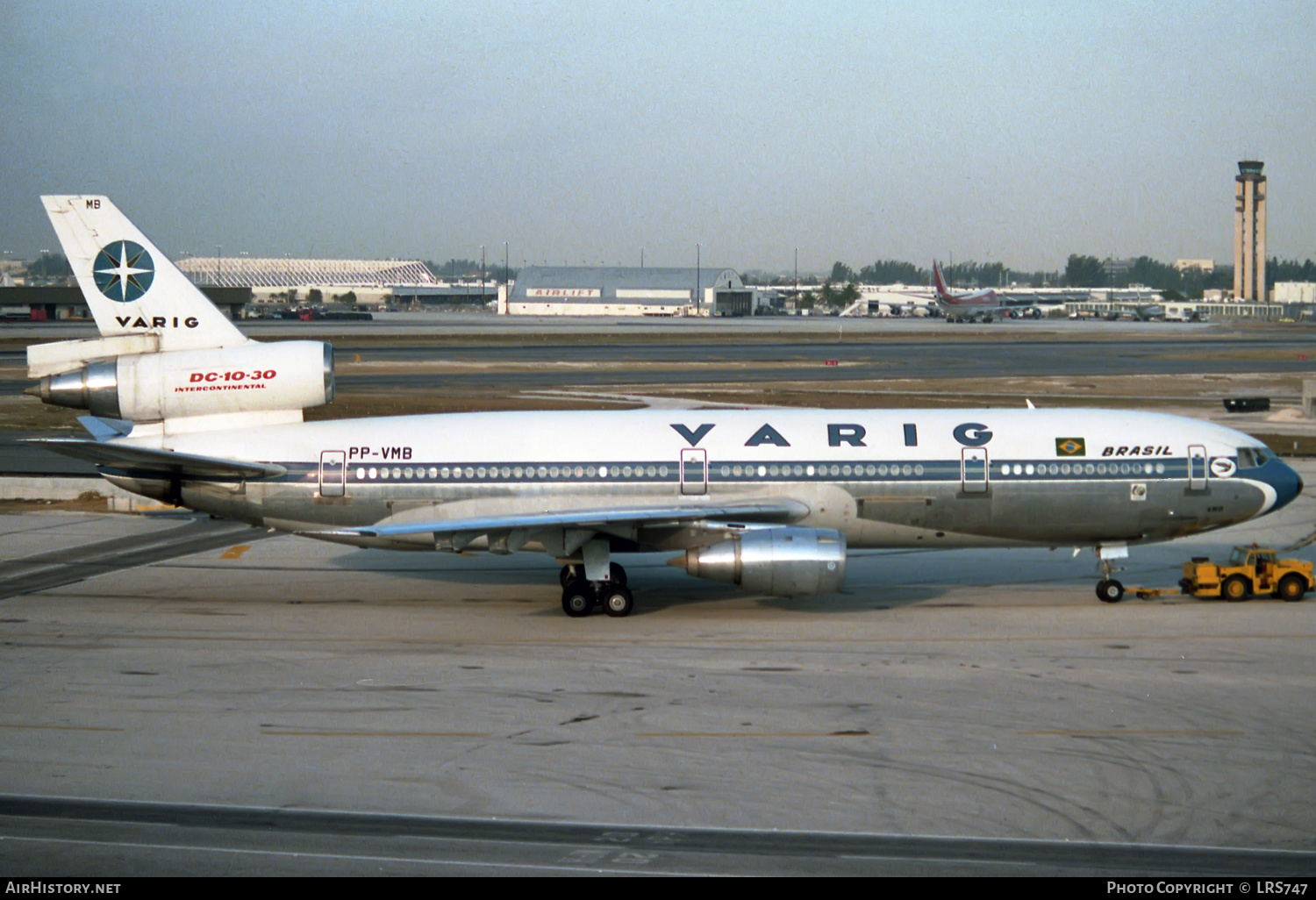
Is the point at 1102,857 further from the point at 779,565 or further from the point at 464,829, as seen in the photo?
the point at 779,565

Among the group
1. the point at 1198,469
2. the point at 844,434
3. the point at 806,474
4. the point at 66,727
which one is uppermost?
the point at 844,434

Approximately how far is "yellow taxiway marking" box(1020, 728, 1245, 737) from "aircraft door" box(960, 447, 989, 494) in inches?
349

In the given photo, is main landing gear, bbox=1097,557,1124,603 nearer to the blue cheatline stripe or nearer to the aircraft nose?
the blue cheatline stripe

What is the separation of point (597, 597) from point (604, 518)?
6.62 ft

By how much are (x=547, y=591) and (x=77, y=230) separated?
1292 centimetres

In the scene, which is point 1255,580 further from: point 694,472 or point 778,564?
point 694,472

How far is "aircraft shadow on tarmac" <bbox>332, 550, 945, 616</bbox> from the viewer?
2717 cm

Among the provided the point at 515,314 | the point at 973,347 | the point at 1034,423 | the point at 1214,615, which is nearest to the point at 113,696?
the point at 1034,423

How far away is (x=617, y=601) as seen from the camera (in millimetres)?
25875

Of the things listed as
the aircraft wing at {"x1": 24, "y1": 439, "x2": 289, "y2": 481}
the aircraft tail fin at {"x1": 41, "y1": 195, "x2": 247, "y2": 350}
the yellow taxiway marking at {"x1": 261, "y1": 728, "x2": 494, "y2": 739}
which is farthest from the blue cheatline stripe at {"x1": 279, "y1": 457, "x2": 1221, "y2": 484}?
the yellow taxiway marking at {"x1": 261, "y1": 728, "x2": 494, "y2": 739}

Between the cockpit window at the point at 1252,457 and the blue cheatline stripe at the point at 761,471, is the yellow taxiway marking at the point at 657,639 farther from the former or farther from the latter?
the cockpit window at the point at 1252,457

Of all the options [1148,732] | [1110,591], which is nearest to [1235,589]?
[1110,591]

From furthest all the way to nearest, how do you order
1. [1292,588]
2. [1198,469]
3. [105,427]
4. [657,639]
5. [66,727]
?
1. [105,427]
2. [1198,469]
3. [1292,588]
4. [657,639]
5. [66,727]

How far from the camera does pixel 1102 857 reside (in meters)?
13.8
